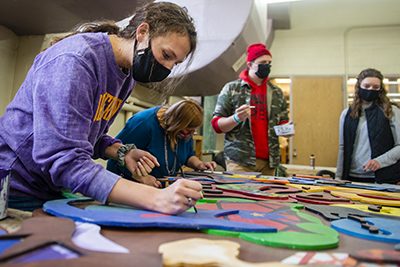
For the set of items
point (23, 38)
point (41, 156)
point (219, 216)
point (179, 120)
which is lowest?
point (219, 216)

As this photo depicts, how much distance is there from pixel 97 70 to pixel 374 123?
6.20 feet

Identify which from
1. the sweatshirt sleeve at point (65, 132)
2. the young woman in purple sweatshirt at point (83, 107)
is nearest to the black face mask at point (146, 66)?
the young woman in purple sweatshirt at point (83, 107)

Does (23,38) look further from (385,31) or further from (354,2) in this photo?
(385,31)

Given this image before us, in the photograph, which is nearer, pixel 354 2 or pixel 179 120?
pixel 179 120

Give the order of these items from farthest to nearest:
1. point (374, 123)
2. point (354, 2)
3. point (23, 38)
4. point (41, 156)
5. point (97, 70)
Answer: point (354, 2)
point (374, 123)
point (23, 38)
point (97, 70)
point (41, 156)

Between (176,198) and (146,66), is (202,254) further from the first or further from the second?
(146,66)

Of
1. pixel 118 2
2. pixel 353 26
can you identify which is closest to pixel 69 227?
pixel 118 2

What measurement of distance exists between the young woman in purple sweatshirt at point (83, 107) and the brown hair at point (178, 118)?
23.8 inches

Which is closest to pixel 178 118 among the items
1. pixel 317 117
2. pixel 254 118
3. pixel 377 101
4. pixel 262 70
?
pixel 254 118

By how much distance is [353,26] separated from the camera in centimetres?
530

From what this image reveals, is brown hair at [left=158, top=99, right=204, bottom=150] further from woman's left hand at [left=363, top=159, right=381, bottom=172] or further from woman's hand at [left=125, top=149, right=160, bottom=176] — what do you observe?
woman's left hand at [left=363, top=159, right=381, bottom=172]

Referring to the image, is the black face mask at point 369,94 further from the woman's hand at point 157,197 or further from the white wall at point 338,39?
the white wall at point 338,39

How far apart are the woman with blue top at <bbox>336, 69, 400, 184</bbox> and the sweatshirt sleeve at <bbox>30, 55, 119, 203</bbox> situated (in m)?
1.79

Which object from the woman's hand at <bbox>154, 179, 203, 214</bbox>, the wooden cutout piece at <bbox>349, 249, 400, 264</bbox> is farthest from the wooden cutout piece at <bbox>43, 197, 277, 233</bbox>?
the wooden cutout piece at <bbox>349, 249, 400, 264</bbox>
